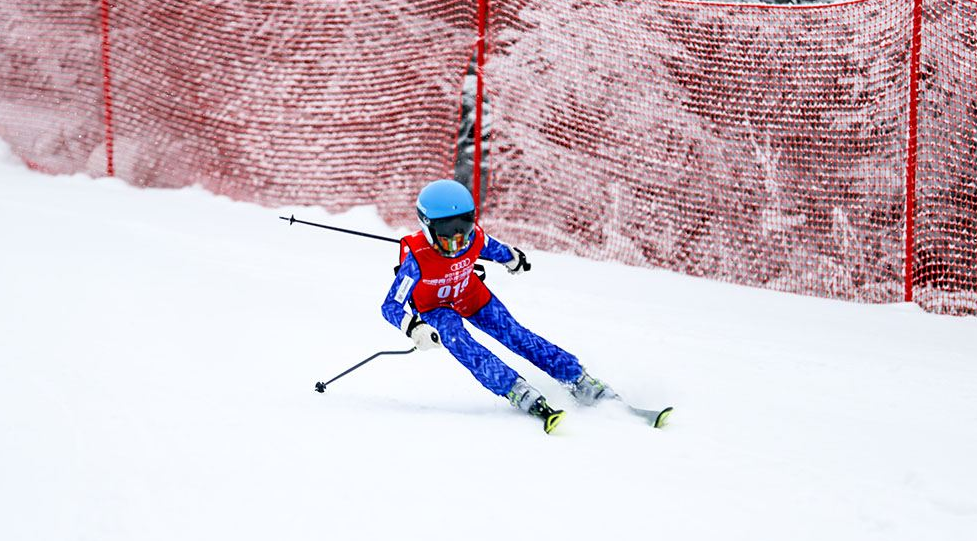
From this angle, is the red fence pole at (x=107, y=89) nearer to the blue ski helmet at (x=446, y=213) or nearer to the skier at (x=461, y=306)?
the skier at (x=461, y=306)

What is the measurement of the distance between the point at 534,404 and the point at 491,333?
0.87m

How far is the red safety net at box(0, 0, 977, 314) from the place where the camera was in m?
7.46

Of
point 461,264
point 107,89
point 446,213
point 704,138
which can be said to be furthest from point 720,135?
point 107,89

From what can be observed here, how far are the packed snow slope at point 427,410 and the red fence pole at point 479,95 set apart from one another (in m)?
0.93

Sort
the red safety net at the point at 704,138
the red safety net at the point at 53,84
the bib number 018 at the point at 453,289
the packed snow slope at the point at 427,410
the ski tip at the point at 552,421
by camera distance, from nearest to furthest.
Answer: the packed snow slope at the point at 427,410 < the ski tip at the point at 552,421 < the bib number 018 at the point at 453,289 < the red safety net at the point at 704,138 < the red safety net at the point at 53,84

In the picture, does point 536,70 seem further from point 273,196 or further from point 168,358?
point 168,358

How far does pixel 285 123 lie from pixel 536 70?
9.46 ft

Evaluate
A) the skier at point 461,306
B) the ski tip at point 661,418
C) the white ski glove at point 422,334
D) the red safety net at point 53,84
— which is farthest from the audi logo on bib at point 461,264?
the red safety net at point 53,84

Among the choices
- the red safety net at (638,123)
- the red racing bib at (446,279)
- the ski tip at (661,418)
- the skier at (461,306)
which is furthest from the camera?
the red safety net at (638,123)

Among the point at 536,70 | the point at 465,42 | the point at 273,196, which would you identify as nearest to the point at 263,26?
the point at 273,196

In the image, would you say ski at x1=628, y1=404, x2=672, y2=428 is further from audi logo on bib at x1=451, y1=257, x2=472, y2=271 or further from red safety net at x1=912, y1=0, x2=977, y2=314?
red safety net at x1=912, y1=0, x2=977, y2=314

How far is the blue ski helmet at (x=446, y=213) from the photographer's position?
449 centimetres

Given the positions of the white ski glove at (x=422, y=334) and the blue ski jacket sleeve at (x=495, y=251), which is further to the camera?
the blue ski jacket sleeve at (x=495, y=251)

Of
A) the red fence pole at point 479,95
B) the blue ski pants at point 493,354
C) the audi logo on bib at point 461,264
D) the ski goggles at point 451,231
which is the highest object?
the red fence pole at point 479,95
